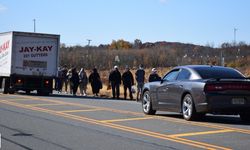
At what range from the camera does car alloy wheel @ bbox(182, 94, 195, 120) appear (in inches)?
532

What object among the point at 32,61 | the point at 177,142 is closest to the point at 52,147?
the point at 177,142

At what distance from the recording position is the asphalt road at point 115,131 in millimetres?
9789

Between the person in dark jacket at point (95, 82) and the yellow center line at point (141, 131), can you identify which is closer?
the yellow center line at point (141, 131)

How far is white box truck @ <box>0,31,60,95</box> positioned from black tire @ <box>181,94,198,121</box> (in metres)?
14.8

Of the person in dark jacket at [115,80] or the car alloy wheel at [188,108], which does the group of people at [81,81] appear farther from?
the car alloy wheel at [188,108]

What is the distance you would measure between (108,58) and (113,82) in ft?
184

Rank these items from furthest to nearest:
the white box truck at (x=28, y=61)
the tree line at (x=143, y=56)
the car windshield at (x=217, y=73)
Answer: the tree line at (x=143, y=56) < the white box truck at (x=28, y=61) < the car windshield at (x=217, y=73)

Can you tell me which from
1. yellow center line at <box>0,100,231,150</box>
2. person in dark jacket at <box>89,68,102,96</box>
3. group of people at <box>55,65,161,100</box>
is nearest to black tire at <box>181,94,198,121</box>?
yellow center line at <box>0,100,231,150</box>

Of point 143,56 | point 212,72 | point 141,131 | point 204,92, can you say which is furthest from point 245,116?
point 143,56

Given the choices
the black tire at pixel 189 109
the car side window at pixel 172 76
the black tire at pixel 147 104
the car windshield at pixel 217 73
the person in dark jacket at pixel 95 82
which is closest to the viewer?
the black tire at pixel 189 109

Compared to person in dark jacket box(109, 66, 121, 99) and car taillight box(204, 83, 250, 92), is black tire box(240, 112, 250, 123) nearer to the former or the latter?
car taillight box(204, 83, 250, 92)

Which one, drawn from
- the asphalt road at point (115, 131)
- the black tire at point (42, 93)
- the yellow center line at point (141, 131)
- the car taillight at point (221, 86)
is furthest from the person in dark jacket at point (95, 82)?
the car taillight at point (221, 86)

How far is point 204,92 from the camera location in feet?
43.0

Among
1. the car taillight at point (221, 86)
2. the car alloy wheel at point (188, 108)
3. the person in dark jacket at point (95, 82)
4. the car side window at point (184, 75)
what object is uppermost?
the person in dark jacket at point (95, 82)
